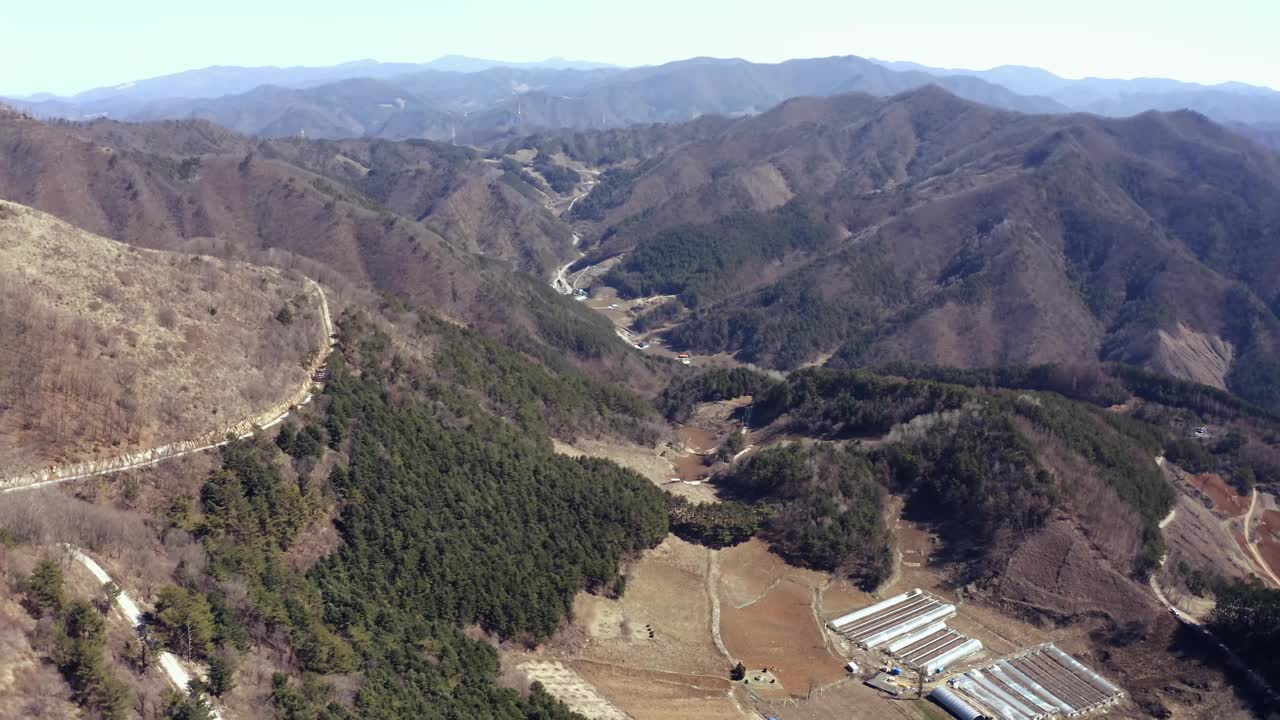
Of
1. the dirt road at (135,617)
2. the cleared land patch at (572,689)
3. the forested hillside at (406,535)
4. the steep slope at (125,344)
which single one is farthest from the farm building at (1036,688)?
the steep slope at (125,344)

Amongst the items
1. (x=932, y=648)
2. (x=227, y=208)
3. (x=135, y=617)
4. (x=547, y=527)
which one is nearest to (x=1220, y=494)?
(x=932, y=648)

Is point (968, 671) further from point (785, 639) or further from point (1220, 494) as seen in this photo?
point (1220, 494)

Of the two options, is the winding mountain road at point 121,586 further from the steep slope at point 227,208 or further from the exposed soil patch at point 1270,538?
the steep slope at point 227,208

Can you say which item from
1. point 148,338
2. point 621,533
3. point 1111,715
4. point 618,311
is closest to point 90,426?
point 148,338

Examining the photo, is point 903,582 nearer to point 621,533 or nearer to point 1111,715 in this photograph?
point 1111,715

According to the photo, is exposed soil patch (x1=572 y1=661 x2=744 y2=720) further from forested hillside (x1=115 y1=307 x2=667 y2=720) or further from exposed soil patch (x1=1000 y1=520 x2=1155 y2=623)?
exposed soil patch (x1=1000 y1=520 x2=1155 y2=623)

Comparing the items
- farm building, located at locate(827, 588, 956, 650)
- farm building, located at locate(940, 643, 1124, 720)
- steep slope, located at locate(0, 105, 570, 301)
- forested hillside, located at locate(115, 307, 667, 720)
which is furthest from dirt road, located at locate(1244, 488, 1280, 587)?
steep slope, located at locate(0, 105, 570, 301)
